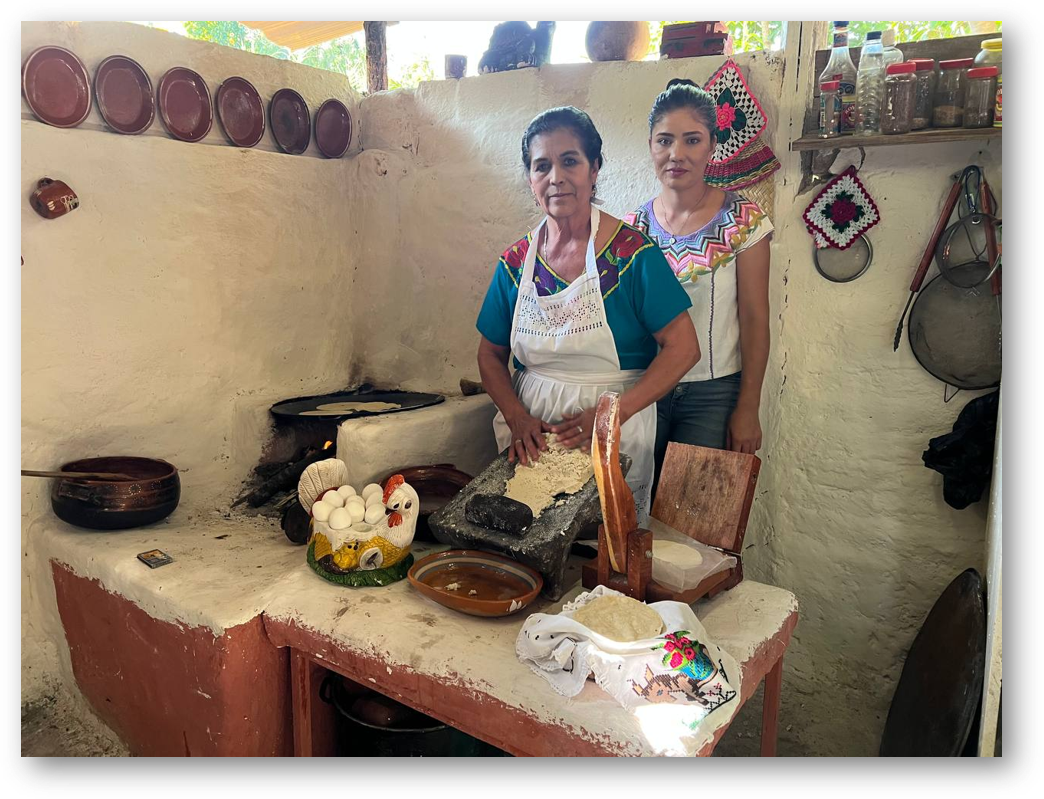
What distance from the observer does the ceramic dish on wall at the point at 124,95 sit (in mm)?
1980

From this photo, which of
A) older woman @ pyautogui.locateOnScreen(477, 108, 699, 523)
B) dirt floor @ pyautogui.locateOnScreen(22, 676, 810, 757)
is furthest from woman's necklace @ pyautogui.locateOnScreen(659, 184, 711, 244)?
dirt floor @ pyautogui.locateOnScreen(22, 676, 810, 757)

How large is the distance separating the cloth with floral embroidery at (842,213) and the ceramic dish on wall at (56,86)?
194 cm

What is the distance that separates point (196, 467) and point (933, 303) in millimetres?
2178

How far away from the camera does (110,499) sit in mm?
1924

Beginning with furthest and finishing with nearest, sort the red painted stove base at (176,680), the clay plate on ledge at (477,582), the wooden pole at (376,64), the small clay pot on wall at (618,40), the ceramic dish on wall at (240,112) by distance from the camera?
the wooden pole at (376,64)
the ceramic dish on wall at (240,112)
the small clay pot on wall at (618,40)
the red painted stove base at (176,680)
the clay plate on ledge at (477,582)

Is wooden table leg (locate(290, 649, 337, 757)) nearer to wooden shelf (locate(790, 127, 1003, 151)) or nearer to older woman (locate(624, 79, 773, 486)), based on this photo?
older woman (locate(624, 79, 773, 486))

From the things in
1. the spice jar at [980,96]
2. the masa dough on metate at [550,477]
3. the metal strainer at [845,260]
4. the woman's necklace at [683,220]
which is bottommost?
the masa dough on metate at [550,477]

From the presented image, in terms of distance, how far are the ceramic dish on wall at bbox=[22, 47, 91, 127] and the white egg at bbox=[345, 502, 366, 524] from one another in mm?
1271

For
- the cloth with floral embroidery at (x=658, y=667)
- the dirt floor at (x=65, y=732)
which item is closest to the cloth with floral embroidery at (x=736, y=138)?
the cloth with floral embroidery at (x=658, y=667)

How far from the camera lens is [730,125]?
1931 mm

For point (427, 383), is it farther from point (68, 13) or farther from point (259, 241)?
point (68, 13)

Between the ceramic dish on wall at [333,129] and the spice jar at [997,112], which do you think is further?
the ceramic dish on wall at [333,129]

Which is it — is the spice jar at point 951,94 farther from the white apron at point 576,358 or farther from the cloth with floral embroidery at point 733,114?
the white apron at point 576,358

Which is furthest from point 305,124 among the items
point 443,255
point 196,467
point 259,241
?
point 196,467
